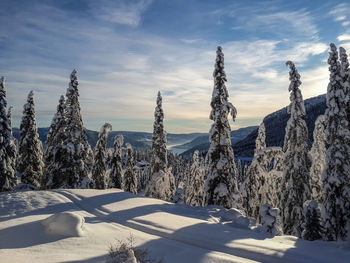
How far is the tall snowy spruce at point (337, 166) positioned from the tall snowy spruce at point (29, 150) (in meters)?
33.5

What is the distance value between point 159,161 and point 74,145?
1079 cm

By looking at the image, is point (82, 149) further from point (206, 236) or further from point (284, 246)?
point (284, 246)

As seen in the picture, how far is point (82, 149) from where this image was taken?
2841 cm

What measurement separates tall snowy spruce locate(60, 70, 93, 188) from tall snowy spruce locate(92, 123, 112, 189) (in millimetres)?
8821

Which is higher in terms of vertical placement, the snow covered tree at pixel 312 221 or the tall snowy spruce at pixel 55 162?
the tall snowy spruce at pixel 55 162

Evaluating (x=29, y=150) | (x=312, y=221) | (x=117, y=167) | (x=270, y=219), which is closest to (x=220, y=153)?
(x=312, y=221)

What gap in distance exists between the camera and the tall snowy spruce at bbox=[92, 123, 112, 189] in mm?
38656

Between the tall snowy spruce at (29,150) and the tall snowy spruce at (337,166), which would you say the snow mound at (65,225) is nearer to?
the tall snowy spruce at (337,166)

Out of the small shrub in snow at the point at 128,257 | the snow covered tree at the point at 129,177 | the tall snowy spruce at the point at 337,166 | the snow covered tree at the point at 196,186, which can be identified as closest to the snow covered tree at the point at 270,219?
the small shrub in snow at the point at 128,257

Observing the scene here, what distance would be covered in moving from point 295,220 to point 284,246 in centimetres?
1828

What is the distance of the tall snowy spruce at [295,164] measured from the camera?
2511 centimetres

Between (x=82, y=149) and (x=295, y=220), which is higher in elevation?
(x=82, y=149)

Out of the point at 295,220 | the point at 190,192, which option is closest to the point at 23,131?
the point at 190,192

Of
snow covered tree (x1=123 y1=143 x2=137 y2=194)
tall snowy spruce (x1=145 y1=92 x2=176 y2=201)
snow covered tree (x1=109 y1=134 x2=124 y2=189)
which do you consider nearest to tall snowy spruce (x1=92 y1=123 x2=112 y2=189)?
snow covered tree (x1=109 y1=134 x2=124 y2=189)
